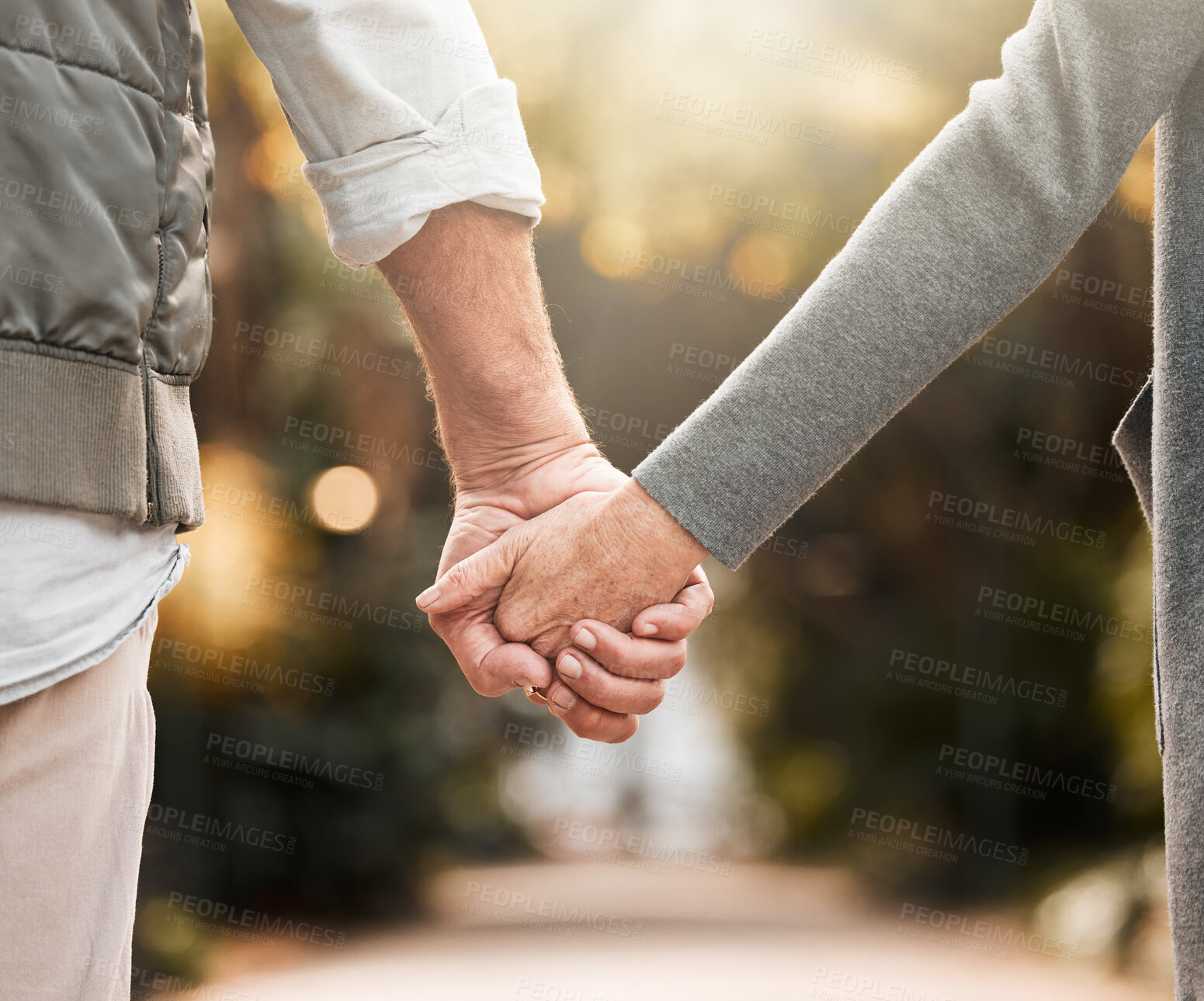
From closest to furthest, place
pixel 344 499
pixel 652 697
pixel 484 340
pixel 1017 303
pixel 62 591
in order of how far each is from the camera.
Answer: pixel 62 591
pixel 1017 303
pixel 484 340
pixel 652 697
pixel 344 499

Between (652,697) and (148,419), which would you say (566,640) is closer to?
(652,697)

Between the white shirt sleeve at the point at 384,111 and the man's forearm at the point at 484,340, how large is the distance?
0.07 metres

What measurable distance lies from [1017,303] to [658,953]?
4.45 meters

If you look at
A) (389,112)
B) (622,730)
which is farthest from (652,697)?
(389,112)

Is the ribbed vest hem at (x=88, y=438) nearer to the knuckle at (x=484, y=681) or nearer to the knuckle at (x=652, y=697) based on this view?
the knuckle at (x=484, y=681)

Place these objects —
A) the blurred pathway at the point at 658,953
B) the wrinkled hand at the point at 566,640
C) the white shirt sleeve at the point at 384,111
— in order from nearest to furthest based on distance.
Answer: the white shirt sleeve at the point at 384,111 → the wrinkled hand at the point at 566,640 → the blurred pathway at the point at 658,953

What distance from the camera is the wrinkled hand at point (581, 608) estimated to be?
141cm

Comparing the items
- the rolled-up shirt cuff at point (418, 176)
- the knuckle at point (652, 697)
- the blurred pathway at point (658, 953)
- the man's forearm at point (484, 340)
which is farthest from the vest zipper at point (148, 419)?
the blurred pathway at point (658, 953)

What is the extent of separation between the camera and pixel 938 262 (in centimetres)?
110

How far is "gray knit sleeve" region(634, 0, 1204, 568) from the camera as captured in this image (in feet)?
3.28

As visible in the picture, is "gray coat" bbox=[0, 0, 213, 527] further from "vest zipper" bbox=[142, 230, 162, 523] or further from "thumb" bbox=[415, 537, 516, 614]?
"thumb" bbox=[415, 537, 516, 614]

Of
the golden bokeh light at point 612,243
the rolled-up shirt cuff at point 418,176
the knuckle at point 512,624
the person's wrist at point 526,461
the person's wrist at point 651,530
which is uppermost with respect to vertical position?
the rolled-up shirt cuff at point 418,176

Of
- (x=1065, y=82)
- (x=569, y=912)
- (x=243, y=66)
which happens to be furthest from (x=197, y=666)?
(x=1065, y=82)

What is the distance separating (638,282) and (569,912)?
334 centimetres
